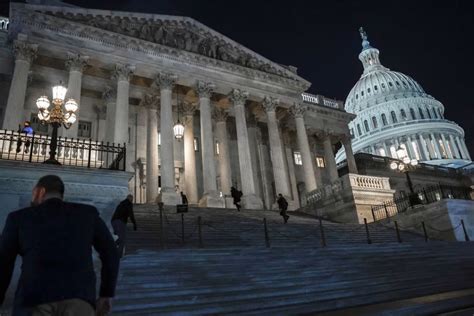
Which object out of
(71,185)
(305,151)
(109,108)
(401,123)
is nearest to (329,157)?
(305,151)

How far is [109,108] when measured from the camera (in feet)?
85.4

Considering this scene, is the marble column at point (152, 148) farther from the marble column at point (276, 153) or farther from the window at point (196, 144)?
the marble column at point (276, 153)

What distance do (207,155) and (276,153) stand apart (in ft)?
21.2

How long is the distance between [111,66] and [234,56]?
1075 cm

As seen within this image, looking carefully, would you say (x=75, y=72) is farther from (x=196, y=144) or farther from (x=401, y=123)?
(x=401, y=123)

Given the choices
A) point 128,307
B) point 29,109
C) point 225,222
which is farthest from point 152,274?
point 29,109

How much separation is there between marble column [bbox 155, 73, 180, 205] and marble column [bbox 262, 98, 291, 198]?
882cm

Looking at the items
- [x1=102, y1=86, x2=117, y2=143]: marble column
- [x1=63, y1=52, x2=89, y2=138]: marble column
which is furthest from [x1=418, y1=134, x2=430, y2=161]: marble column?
[x1=63, y1=52, x2=89, y2=138]: marble column

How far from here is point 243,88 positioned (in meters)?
29.8

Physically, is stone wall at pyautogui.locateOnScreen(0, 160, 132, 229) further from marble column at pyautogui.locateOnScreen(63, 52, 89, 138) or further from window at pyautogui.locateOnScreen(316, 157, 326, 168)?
window at pyautogui.locateOnScreen(316, 157, 326, 168)

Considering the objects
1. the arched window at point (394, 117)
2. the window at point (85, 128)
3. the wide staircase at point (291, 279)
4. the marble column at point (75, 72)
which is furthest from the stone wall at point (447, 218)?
the arched window at point (394, 117)

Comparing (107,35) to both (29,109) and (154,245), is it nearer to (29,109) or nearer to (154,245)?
(29,109)

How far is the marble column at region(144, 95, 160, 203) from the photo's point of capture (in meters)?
25.7

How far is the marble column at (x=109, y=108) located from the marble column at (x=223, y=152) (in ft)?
29.0
